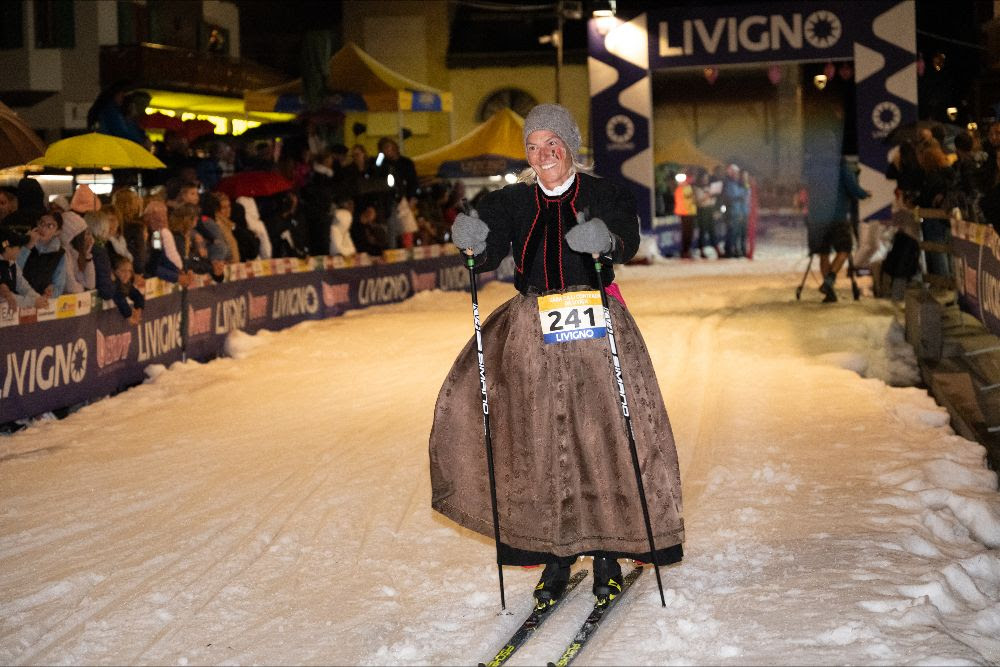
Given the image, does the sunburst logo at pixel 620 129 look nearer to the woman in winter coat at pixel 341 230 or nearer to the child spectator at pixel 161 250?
the woman in winter coat at pixel 341 230

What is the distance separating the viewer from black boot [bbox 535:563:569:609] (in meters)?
5.02

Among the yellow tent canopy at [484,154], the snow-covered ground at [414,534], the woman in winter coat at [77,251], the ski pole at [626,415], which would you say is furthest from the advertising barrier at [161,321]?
the yellow tent canopy at [484,154]

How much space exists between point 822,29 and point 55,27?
18.2 metres

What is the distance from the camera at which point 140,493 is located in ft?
24.1

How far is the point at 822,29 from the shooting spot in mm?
23500

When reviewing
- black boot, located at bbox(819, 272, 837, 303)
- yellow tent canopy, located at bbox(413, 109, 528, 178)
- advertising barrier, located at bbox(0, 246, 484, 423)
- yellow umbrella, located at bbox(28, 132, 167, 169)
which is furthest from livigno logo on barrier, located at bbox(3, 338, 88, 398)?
yellow tent canopy, located at bbox(413, 109, 528, 178)

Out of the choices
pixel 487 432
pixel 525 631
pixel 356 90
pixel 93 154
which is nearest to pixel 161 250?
pixel 93 154

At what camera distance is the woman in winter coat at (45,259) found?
32.9 feet

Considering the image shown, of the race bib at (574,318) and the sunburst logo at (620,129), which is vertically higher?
the sunburst logo at (620,129)

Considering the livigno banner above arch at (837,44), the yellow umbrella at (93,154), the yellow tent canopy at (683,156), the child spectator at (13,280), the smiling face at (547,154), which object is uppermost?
the livigno banner above arch at (837,44)

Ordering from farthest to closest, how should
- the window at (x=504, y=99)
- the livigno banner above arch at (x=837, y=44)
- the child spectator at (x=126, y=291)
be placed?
the window at (x=504, y=99) < the livigno banner above arch at (x=837, y=44) < the child spectator at (x=126, y=291)

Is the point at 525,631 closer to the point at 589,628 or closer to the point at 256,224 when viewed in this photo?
the point at 589,628

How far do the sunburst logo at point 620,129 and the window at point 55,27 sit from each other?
554 inches

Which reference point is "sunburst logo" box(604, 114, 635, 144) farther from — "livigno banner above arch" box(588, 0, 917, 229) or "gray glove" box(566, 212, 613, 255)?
"gray glove" box(566, 212, 613, 255)
